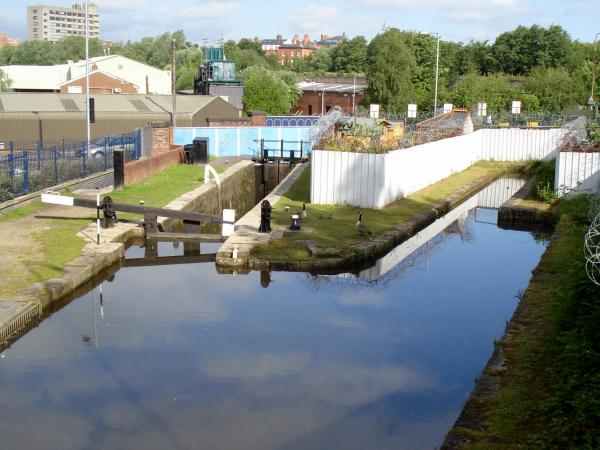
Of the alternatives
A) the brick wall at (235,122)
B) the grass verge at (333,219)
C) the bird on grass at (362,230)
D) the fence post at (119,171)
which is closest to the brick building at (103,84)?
the brick wall at (235,122)

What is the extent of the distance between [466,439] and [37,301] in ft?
22.7

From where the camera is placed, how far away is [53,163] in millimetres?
23016

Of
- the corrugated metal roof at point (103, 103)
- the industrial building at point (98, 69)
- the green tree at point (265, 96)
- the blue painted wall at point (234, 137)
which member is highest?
the industrial building at point (98, 69)

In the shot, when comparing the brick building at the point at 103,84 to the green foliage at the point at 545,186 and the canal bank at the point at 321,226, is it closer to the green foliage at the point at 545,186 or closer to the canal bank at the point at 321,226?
the canal bank at the point at 321,226

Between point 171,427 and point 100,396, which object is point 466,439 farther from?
point 100,396

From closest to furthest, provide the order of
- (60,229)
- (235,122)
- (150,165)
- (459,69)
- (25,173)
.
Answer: (60,229) → (25,173) → (150,165) → (235,122) → (459,69)

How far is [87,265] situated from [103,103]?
32181 mm

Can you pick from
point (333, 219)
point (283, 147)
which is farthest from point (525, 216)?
point (283, 147)

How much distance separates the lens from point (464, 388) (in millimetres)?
9273

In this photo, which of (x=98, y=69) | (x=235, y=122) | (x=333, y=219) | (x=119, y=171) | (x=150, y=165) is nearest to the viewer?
(x=333, y=219)

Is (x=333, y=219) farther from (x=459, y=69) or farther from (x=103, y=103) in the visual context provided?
(x=459, y=69)

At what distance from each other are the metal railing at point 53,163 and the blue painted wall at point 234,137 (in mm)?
5191

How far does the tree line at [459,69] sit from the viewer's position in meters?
52.5

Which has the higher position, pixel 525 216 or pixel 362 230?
pixel 362 230
